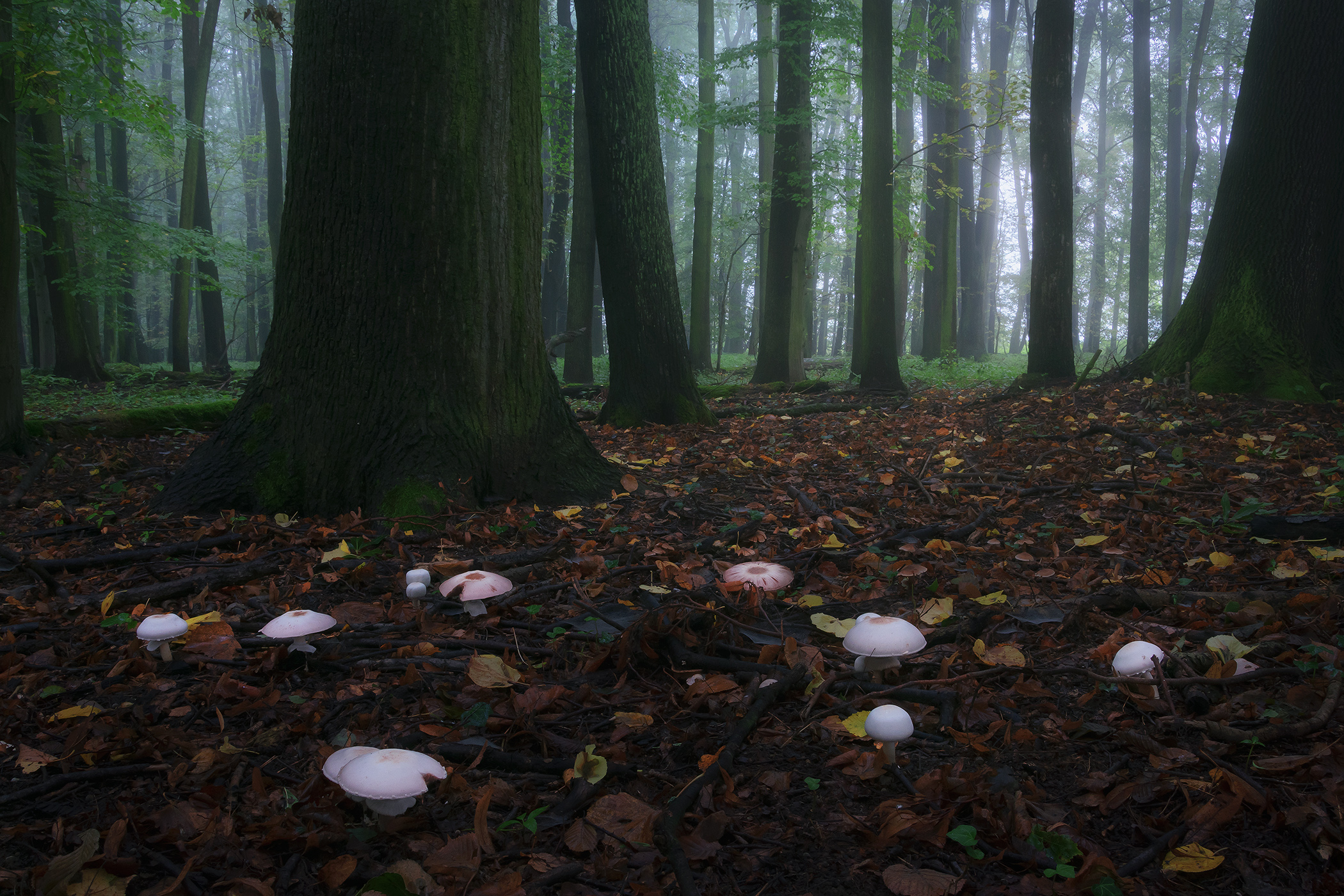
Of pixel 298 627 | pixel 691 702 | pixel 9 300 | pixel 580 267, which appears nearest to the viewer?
pixel 691 702

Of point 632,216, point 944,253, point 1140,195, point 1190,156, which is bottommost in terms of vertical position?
point 632,216

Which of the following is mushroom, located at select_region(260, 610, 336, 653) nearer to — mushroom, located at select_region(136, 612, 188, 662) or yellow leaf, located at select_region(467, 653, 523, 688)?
mushroom, located at select_region(136, 612, 188, 662)

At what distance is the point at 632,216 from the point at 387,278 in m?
3.76

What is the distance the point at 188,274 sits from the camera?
17.2 metres

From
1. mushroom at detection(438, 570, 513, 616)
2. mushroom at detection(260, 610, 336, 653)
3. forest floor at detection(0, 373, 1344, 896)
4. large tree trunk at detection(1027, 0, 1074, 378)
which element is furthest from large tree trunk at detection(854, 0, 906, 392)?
mushroom at detection(260, 610, 336, 653)

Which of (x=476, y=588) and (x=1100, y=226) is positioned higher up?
(x=1100, y=226)

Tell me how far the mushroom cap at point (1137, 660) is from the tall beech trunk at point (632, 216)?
5534mm

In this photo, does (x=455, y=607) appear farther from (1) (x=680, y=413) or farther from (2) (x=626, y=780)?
(1) (x=680, y=413)

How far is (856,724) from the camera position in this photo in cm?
199

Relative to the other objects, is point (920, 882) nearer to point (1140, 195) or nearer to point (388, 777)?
point (388, 777)

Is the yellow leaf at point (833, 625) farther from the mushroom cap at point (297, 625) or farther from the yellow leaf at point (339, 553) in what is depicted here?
the yellow leaf at point (339, 553)

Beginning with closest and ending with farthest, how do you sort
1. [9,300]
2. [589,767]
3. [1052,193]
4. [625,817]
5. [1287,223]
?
[625,817], [589,767], [9,300], [1287,223], [1052,193]

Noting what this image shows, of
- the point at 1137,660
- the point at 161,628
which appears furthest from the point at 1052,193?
the point at 161,628

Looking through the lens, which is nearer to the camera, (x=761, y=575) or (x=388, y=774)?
(x=388, y=774)
